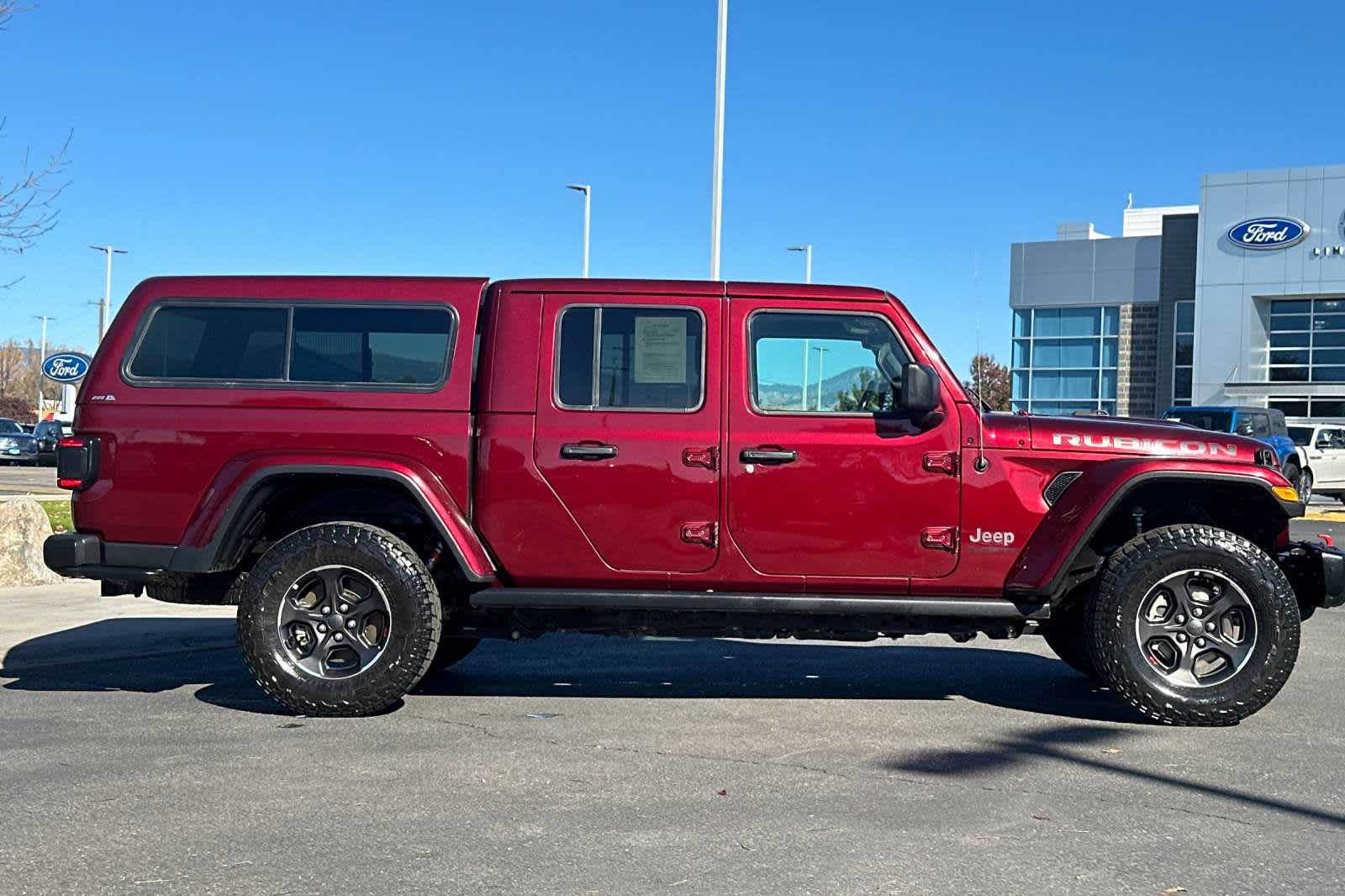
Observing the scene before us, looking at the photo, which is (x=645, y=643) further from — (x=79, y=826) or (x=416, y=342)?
(x=79, y=826)

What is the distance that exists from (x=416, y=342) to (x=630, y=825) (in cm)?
289

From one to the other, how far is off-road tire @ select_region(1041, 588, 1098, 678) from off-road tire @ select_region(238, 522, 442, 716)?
3.08 metres

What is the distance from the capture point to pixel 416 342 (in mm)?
6562

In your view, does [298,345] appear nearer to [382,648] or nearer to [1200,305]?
[382,648]

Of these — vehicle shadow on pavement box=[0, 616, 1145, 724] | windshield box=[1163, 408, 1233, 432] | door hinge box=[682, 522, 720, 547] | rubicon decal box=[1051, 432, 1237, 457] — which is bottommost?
vehicle shadow on pavement box=[0, 616, 1145, 724]

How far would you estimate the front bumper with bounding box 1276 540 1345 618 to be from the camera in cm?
652

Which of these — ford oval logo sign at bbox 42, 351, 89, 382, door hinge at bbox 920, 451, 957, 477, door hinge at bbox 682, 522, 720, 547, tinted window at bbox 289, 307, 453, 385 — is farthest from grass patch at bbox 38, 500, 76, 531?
door hinge at bbox 920, 451, 957, 477

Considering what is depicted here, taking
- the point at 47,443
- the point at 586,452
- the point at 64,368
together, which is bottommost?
the point at 47,443

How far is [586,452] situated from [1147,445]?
2.66 m

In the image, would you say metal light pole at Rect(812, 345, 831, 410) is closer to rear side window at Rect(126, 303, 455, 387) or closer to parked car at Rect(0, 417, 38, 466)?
rear side window at Rect(126, 303, 455, 387)

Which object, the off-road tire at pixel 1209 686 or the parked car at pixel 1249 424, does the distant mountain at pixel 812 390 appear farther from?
the parked car at pixel 1249 424

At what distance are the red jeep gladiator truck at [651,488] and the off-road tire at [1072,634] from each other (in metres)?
0.26

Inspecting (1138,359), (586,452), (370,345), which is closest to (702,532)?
(586,452)

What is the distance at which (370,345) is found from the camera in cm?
656
